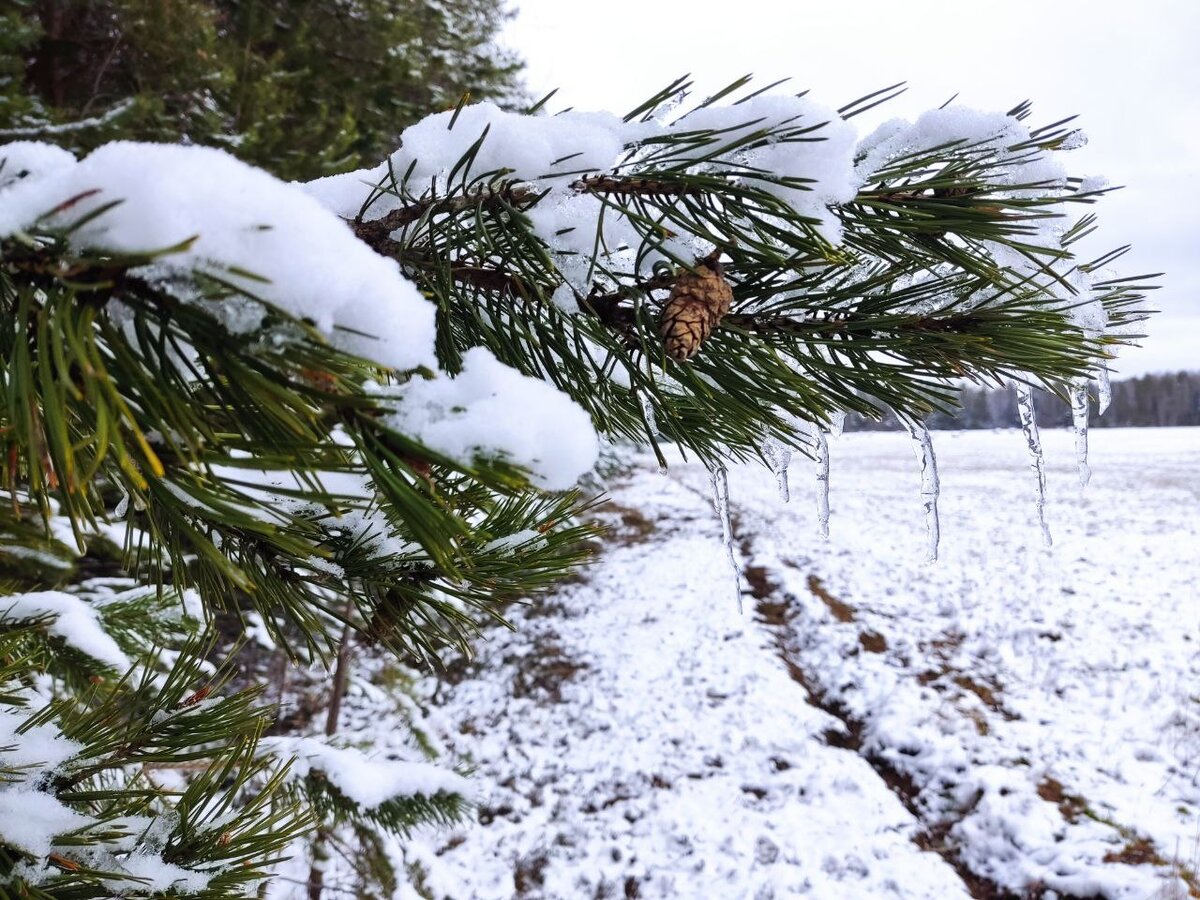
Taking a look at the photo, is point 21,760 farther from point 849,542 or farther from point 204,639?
point 849,542

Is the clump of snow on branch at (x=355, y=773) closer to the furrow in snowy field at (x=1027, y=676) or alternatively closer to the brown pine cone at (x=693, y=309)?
the brown pine cone at (x=693, y=309)

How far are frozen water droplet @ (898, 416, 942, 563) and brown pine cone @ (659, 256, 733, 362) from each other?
0.44 m

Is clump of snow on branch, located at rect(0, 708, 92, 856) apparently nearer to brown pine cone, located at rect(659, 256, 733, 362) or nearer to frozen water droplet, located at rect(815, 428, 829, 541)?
brown pine cone, located at rect(659, 256, 733, 362)

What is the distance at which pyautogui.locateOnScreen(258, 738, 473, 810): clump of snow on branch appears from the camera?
1.74m

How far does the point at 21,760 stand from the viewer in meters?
0.84

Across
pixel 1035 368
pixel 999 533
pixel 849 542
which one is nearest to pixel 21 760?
pixel 1035 368

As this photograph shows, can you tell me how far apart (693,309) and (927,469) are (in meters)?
1.21

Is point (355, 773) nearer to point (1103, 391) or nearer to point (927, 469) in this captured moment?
point (927, 469)

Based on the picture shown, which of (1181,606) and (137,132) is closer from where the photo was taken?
(137,132)

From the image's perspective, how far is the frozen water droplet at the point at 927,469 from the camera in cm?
126

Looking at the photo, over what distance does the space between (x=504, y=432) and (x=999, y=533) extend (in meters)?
13.2

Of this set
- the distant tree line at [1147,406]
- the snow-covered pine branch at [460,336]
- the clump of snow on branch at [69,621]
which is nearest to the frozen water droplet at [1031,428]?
the snow-covered pine branch at [460,336]

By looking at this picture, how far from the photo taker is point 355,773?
1.77 m

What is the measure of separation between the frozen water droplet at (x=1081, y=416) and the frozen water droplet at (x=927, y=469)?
23 centimetres
